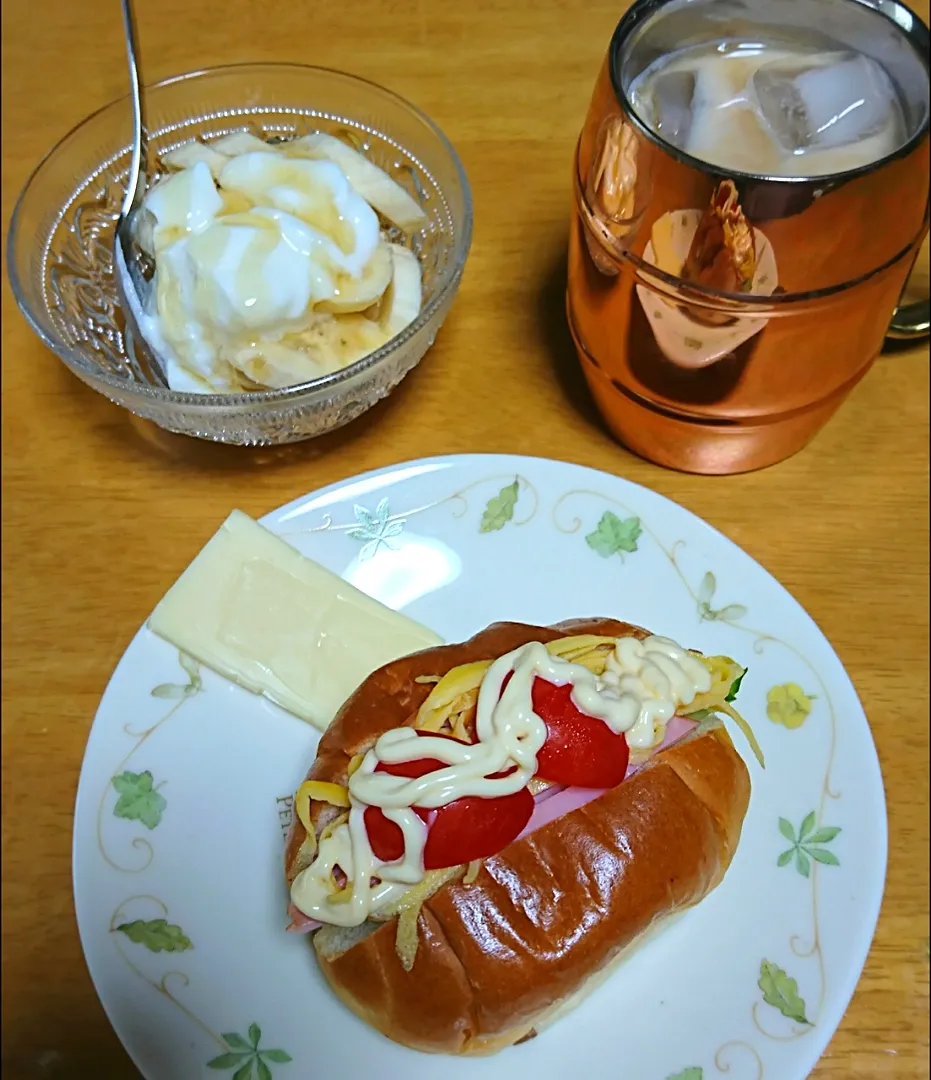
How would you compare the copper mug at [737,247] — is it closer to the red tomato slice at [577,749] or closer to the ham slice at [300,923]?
the red tomato slice at [577,749]

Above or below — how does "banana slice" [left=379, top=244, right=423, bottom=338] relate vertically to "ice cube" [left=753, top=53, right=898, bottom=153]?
below

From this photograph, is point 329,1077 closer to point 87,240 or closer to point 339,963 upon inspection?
point 339,963

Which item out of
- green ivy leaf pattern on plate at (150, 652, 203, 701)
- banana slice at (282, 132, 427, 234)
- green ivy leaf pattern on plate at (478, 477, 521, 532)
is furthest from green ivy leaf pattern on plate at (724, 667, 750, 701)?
banana slice at (282, 132, 427, 234)

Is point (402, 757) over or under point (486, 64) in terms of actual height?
under

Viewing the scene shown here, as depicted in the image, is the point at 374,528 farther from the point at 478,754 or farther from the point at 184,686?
the point at 478,754

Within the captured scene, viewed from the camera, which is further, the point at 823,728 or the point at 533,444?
the point at 533,444

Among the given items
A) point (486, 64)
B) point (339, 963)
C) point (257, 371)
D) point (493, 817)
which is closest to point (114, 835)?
point (339, 963)

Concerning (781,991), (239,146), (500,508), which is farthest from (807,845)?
(239,146)

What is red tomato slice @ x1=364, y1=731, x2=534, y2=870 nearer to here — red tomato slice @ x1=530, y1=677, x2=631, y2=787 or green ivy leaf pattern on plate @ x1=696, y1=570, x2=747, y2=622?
red tomato slice @ x1=530, y1=677, x2=631, y2=787
